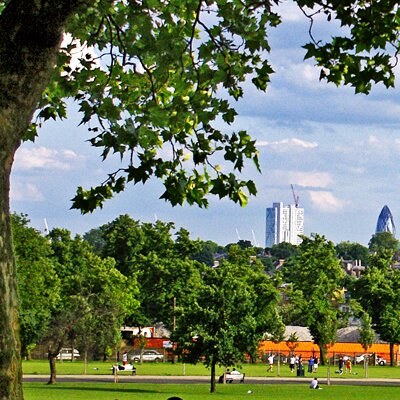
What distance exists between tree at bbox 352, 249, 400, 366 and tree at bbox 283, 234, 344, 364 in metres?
7.31

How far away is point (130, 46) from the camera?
37.9 feet

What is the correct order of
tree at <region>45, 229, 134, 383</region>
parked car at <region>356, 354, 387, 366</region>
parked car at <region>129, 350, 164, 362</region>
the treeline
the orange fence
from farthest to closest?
parked car at <region>356, 354, 387, 366</region>
the orange fence
parked car at <region>129, 350, 164, 362</region>
tree at <region>45, 229, 134, 383</region>
the treeline

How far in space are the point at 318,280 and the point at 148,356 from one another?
21169 millimetres

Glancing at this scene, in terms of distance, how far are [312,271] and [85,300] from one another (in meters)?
27.7

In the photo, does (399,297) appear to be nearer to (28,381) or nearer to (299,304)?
(299,304)

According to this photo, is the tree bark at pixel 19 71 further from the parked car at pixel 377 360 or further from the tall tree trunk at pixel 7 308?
the parked car at pixel 377 360

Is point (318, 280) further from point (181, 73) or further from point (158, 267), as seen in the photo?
point (181, 73)

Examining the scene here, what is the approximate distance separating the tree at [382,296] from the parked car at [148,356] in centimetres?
2148

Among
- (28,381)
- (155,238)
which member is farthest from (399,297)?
(28,381)

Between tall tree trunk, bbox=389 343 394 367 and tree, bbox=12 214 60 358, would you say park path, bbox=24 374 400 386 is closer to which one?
tree, bbox=12 214 60 358

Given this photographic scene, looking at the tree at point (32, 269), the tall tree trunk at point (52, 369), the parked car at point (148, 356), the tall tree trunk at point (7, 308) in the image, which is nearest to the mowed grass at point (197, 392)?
the tall tree trunk at point (52, 369)

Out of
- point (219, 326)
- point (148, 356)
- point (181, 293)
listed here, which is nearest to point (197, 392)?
point (219, 326)

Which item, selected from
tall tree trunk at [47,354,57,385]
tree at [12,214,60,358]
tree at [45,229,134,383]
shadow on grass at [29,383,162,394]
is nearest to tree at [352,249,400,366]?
tree at [45,229,134,383]

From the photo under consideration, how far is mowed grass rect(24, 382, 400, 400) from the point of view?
5328 cm
